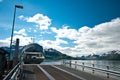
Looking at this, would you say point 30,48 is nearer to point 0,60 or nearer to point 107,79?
point 0,60

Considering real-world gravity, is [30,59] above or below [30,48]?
below

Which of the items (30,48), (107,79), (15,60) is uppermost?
(30,48)

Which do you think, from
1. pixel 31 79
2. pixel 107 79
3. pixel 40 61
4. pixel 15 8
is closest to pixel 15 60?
pixel 31 79

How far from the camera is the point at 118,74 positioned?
691 inches

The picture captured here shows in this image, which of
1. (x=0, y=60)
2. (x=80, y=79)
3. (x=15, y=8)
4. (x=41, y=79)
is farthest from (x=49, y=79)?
(x=15, y=8)

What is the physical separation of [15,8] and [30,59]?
37.6m

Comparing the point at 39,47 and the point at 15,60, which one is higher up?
the point at 39,47

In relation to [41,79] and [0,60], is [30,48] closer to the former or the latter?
[0,60]

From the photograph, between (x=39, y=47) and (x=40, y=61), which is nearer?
(x=40, y=61)

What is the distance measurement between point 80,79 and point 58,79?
2215 millimetres

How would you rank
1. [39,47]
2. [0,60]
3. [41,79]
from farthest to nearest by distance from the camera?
[39,47]
[0,60]
[41,79]

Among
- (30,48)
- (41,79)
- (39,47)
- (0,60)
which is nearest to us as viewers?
(41,79)

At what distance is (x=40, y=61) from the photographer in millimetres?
70875

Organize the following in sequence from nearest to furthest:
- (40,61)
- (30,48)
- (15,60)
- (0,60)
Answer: (15,60) → (0,60) → (40,61) → (30,48)
